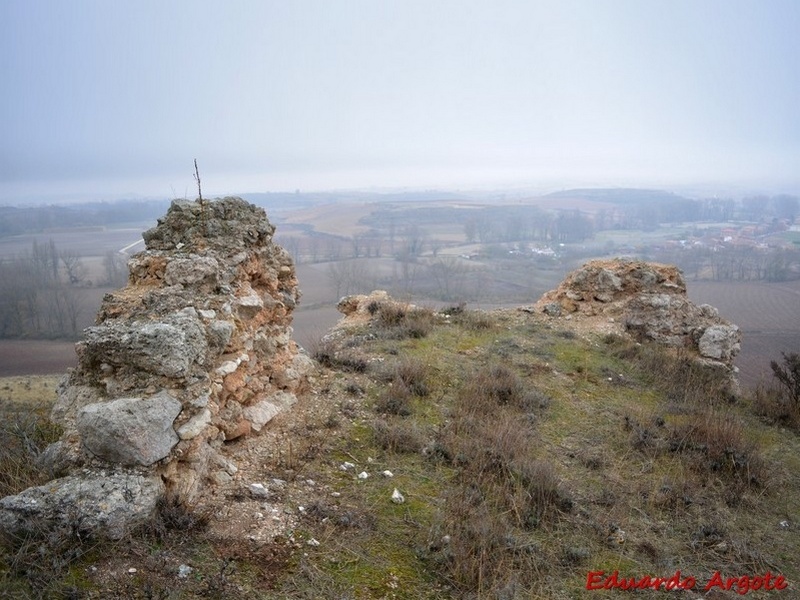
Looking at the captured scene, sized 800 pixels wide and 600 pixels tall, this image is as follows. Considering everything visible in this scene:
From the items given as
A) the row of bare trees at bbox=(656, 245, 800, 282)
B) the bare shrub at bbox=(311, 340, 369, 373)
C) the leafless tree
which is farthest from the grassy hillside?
the leafless tree

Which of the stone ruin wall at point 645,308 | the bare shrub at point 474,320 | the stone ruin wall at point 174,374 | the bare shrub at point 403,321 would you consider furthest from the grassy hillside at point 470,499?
the bare shrub at point 474,320

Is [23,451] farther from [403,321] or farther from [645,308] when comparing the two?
[645,308]

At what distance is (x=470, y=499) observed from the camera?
13.9ft

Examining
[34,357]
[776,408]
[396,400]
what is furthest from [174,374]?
[34,357]

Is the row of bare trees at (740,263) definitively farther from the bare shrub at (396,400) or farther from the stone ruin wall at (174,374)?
the stone ruin wall at (174,374)

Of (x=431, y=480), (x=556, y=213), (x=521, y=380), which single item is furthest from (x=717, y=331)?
(x=556, y=213)

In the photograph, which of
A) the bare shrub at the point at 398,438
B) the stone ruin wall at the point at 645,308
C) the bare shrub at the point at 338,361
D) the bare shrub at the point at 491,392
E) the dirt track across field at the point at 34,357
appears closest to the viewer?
the bare shrub at the point at 398,438

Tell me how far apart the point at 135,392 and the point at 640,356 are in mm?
8275

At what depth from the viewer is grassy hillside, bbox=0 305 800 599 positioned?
314cm

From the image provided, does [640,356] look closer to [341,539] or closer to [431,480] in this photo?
[431,480]

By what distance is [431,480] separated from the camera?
4.72 meters

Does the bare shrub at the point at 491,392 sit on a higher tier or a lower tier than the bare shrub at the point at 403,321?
lower

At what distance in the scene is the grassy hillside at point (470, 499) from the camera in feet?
10.3

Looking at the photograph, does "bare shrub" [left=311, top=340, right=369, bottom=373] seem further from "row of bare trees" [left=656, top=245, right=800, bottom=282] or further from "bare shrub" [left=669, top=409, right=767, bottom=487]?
"row of bare trees" [left=656, top=245, right=800, bottom=282]
